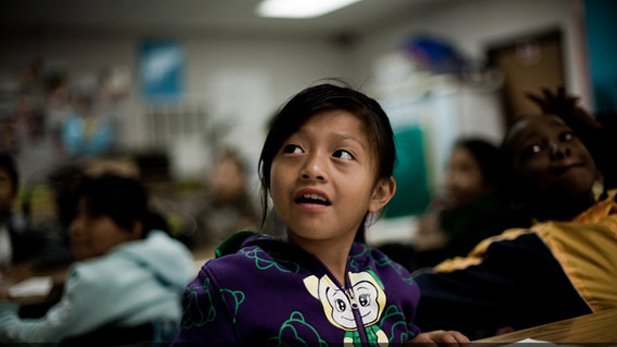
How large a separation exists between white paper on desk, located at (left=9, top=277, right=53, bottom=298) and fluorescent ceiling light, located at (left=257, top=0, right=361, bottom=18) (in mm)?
3895

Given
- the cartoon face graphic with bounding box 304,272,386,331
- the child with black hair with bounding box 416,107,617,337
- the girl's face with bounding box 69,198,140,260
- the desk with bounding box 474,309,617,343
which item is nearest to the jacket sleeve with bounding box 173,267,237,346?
the cartoon face graphic with bounding box 304,272,386,331

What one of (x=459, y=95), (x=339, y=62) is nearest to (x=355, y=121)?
(x=459, y=95)

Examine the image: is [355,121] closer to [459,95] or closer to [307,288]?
[307,288]

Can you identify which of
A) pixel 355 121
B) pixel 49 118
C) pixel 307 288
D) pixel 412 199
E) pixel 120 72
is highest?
pixel 120 72

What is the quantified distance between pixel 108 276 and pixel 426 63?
4.12 metres

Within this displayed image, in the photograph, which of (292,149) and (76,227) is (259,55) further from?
(292,149)

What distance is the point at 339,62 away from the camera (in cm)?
740

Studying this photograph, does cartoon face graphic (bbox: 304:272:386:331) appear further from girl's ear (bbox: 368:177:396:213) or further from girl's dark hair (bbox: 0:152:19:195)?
girl's dark hair (bbox: 0:152:19:195)

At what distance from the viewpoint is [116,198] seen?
172 cm

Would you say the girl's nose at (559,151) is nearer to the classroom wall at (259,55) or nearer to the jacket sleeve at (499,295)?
the jacket sleeve at (499,295)

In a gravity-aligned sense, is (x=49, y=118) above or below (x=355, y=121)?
above

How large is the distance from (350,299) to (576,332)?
347 millimetres

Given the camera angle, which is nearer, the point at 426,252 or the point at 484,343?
the point at 484,343

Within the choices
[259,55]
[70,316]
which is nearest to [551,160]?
[70,316]
